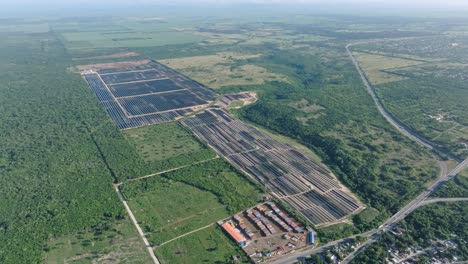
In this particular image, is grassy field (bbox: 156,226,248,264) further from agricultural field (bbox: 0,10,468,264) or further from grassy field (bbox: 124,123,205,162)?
grassy field (bbox: 124,123,205,162)

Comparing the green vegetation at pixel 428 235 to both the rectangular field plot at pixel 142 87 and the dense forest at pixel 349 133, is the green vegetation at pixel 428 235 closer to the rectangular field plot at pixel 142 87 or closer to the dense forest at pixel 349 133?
the dense forest at pixel 349 133

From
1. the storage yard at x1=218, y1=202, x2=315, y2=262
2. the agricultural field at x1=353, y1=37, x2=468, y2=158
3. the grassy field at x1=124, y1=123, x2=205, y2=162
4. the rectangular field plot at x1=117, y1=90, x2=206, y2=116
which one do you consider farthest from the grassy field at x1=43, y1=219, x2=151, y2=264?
the agricultural field at x1=353, y1=37, x2=468, y2=158

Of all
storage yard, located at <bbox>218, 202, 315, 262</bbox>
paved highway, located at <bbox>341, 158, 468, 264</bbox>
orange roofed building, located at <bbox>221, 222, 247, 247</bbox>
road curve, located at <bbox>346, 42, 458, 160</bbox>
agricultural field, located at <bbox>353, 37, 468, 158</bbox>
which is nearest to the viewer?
storage yard, located at <bbox>218, 202, 315, 262</bbox>

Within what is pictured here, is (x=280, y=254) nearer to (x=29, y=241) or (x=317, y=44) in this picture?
(x=29, y=241)

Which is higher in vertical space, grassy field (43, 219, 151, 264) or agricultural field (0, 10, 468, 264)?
agricultural field (0, 10, 468, 264)

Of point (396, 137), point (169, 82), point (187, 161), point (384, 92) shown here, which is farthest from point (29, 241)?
point (384, 92)
